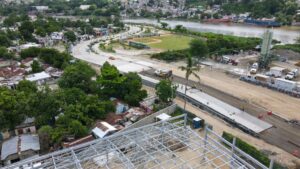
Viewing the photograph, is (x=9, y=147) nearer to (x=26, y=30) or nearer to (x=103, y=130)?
(x=103, y=130)

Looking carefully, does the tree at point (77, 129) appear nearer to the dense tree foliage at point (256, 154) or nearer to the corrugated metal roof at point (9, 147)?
the corrugated metal roof at point (9, 147)

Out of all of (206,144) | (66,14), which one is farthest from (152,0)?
A: (206,144)

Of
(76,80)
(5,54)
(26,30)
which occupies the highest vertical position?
(26,30)

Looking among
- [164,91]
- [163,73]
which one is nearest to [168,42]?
[163,73]

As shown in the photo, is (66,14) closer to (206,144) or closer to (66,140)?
(66,140)

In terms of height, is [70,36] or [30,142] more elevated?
[70,36]

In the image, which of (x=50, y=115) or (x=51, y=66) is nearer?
(x=50, y=115)

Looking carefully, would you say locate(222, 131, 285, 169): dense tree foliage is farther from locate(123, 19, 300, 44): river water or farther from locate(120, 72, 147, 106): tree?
locate(123, 19, 300, 44): river water
